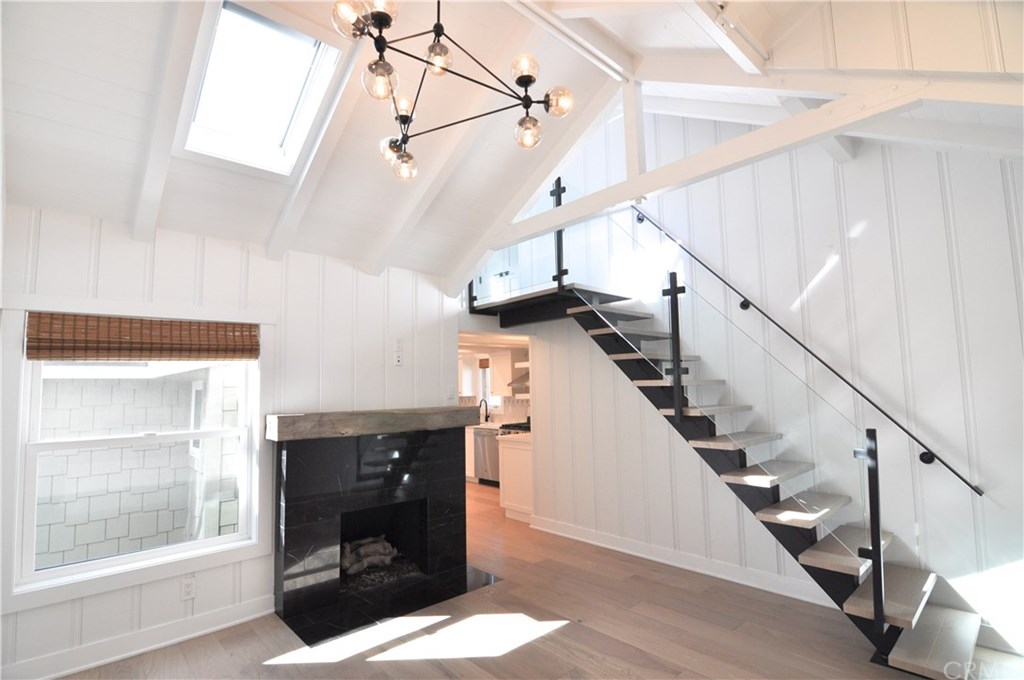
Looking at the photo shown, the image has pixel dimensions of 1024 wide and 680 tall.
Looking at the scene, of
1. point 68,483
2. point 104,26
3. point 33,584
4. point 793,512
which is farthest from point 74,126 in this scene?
point 793,512

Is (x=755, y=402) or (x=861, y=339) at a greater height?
(x=861, y=339)

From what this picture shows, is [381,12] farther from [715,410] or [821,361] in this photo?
[821,361]

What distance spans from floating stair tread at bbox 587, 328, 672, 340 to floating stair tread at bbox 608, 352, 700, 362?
0.44 ft

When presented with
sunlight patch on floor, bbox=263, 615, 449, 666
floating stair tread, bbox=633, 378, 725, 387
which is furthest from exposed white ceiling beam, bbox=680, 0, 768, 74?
sunlight patch on floor, bbox=263, 615, 449, 666

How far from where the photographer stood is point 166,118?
8.37 ft

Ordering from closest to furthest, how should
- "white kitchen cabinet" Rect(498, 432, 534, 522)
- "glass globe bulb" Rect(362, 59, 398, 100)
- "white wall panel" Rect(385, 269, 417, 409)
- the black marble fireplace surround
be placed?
"glass globe bulb" Rect(362, 59, 398, 100), the black marble fireplace surround, "white wall panel" Rect(385, 269, 417, 409), "white kitchen cabinet" Rect(498, 432, 534, 522)

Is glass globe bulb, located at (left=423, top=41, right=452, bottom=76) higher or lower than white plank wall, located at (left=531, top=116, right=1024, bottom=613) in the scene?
higher

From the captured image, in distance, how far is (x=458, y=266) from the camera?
468cm

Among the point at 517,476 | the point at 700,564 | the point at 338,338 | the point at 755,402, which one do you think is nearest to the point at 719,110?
the point at 755,402

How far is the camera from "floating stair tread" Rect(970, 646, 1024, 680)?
8.41 feet

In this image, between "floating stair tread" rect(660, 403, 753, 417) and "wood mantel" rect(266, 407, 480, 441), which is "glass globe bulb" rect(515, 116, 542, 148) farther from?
"wood mantel" rect(266, 407, 480, 441)

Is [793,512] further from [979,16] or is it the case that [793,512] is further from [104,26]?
[104,26]

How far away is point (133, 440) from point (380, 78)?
291cm

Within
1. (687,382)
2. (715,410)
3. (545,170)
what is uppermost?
(545,170)
